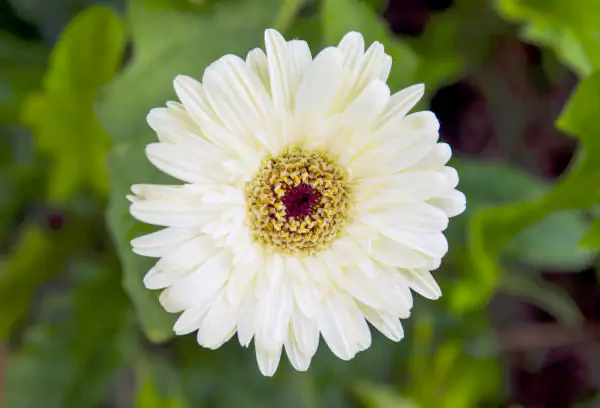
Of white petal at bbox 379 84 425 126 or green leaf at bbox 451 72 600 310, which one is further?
green leaf at bbox 451 72 600 310

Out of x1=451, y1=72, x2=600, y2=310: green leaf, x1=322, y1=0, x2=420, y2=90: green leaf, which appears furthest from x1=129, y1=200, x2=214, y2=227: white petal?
x1=451, y1=72, x2=600, y2=310: green leaf

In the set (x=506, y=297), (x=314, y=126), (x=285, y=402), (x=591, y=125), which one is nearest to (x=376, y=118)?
(x=314, y=126)

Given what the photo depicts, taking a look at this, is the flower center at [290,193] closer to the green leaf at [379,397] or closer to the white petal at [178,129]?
the white petal at [178,129]

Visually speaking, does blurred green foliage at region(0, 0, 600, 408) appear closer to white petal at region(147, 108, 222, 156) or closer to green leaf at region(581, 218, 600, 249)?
green leaf at region(581, 218, 600, 249)

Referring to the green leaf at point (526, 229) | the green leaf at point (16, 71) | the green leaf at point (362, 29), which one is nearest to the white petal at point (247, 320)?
the green leaf at point (362, 29)

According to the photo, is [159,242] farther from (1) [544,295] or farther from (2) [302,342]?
(1) [544,295]
